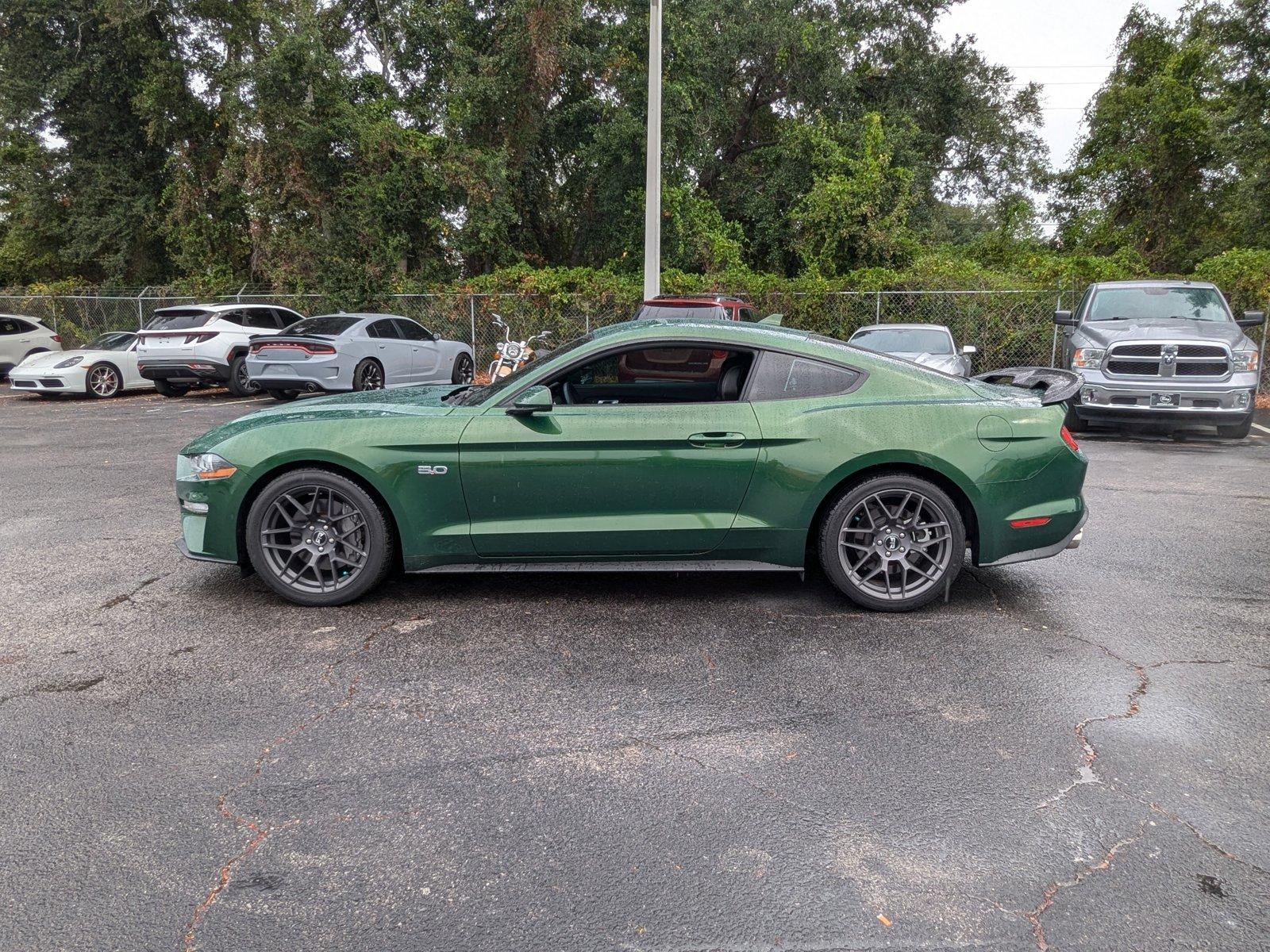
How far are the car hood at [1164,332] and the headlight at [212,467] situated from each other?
10459mm

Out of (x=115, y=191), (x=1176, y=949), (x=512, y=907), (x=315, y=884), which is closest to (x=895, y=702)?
(x=1176, y=949)

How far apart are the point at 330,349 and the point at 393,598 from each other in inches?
431

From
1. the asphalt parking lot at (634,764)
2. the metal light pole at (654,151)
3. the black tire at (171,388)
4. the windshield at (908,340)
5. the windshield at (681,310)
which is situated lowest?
the asphalt parking lot at (634,764)

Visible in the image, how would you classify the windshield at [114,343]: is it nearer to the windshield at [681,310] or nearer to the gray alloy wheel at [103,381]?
the gray alloy wheel at [103,381]

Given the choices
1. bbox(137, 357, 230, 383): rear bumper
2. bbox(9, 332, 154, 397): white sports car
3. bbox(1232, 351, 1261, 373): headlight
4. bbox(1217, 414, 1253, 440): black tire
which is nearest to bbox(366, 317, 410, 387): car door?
bbox(137, 357, 230, 383): rear bumper

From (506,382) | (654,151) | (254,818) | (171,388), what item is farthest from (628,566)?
(171,388)

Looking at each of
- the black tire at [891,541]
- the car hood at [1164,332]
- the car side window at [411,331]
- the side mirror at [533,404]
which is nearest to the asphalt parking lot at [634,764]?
the black tire at [891,541]

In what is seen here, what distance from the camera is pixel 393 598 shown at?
17.0 feet

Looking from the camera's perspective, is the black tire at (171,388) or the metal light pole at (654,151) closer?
the metal light pole at (654,151)

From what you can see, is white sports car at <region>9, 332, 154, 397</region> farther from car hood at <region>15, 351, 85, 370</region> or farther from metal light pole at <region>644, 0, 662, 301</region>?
metal light pole at <region>644, 0, 662, 301</region>

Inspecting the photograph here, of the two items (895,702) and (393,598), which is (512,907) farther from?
(393,598)

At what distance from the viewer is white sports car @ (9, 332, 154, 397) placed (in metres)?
17.2

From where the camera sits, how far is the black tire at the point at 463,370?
731 inches

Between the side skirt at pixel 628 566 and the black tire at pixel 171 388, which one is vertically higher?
the black tire at pixel 171 388
